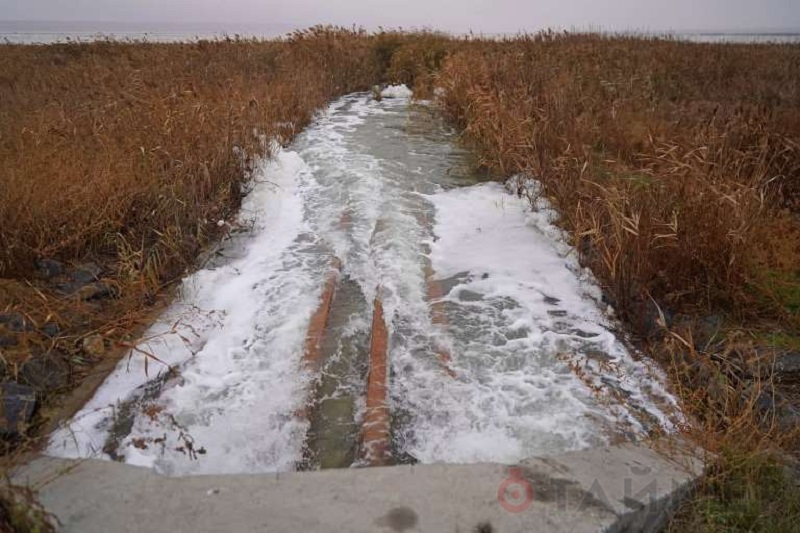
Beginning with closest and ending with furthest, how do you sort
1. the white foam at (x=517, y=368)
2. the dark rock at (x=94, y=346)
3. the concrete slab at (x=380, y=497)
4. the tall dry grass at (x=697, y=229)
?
1. the concrete slab at (x=380, y=497)
2. the tall dry grass at (x=697, y=229)
3. the white foam at (x=517, y=368)
4. the dark rock at (x=94, y=346)

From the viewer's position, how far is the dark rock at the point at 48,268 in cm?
397

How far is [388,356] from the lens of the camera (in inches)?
139

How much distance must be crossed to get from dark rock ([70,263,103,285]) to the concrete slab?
1882 millimetres

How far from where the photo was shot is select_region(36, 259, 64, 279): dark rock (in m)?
3.97

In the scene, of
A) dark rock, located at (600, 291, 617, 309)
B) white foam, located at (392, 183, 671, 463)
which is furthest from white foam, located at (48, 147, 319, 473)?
dark rock, located at (600, 291, 617, 309)

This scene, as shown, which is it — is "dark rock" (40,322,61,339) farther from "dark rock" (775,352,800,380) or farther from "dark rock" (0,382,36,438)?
"dark rock" (775,352,800,380)

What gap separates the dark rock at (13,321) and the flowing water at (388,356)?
58cm

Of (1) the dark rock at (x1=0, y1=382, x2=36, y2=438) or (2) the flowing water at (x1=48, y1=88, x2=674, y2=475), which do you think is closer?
(1) the dark rock at (x1=0, y1=382, x2=36, y2=438)

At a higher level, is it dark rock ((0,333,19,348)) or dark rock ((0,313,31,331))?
dark rock ((0,313,31,331))

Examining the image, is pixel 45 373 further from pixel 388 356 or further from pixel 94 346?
pixel 388 356

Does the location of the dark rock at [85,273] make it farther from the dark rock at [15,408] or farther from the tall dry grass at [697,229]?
the tall dry grass at [697,229]

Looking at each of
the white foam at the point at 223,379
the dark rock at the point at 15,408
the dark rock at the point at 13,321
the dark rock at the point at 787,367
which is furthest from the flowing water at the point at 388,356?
the dark rock at the point at 787,367

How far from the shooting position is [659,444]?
2613mm

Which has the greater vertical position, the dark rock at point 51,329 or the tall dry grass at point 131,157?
the tall dry grass at point 131,157
